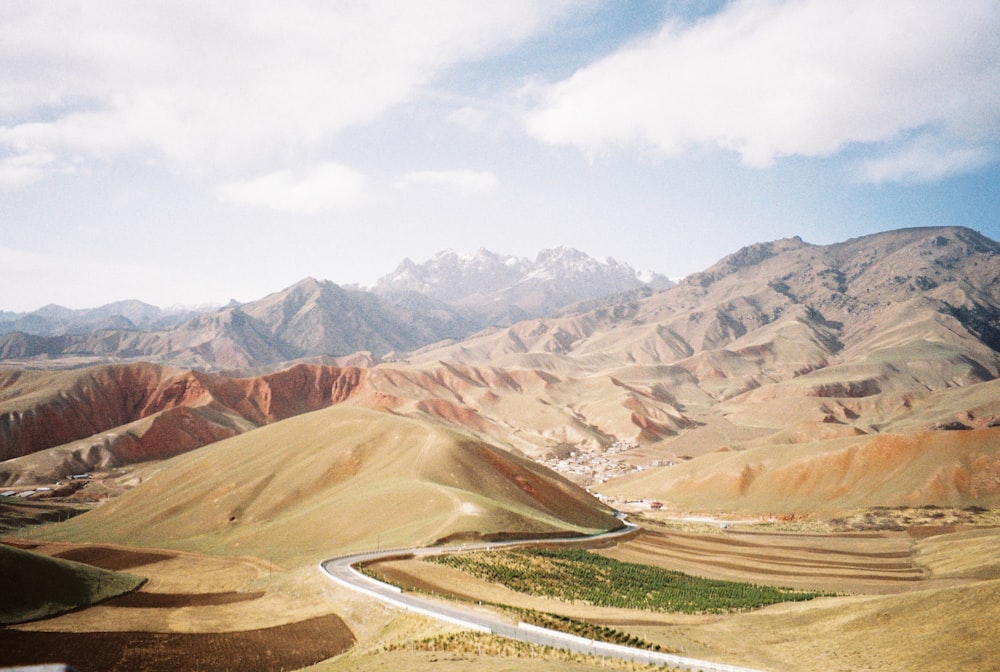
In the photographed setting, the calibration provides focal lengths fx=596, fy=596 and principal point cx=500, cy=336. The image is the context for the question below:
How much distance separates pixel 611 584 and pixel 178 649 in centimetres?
3611

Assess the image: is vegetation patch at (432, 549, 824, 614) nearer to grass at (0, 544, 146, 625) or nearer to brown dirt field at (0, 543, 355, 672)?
brown dirt field at (0, 543, 355, 672)

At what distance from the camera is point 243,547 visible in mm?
78812

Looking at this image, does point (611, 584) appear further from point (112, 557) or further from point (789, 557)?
point (112, 557)

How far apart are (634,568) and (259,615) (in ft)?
124

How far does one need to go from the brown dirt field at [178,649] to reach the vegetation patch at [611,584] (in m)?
18.3

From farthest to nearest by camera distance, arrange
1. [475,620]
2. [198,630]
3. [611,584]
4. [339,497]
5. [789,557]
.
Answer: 1. [339,497]
2. [789,557]
3. [611,584]
4. [198,630]
5. [475,620]

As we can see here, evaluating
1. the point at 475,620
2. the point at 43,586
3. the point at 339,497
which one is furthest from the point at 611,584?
the point at 339,497

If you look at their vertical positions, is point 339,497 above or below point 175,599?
below

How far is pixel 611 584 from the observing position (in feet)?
182

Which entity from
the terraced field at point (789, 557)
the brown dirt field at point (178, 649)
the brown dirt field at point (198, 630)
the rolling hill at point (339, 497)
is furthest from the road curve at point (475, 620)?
the terraced field at point (789, 557)

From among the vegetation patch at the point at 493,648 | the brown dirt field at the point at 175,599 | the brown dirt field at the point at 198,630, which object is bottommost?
the brown dirt field at the point at 175,599

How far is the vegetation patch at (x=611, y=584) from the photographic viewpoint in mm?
49688

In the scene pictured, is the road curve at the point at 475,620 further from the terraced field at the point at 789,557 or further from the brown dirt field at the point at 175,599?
the terraced field at the point at 789,557

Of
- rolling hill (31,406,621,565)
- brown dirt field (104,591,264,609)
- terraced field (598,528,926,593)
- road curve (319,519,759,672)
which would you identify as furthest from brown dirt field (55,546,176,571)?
terraced field (598,528,926,593)
